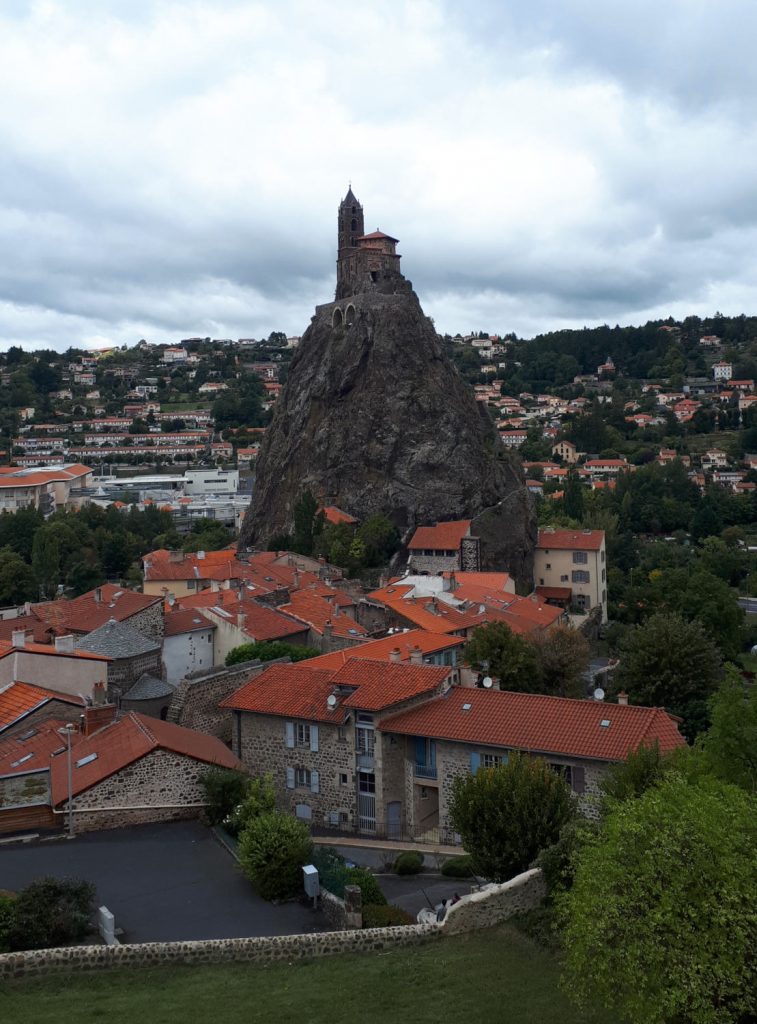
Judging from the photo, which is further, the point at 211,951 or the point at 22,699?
the point at 22,699

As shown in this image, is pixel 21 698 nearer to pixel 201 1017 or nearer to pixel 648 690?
pixel 201 1017

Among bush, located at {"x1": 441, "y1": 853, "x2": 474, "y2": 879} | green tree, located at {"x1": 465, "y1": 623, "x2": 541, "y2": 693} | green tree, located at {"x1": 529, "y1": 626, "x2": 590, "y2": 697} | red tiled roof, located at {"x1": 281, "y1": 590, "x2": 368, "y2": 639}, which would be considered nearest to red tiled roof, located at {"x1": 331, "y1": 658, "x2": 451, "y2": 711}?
bush, located at {"x1": 441, "y1": 853, "x2": 474, "y2": 879}

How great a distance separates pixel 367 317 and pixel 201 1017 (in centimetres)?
7549

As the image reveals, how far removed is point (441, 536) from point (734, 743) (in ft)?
159

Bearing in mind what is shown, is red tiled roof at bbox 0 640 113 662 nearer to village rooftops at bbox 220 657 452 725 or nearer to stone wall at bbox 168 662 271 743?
stone wall at bbox 168 662 271 743

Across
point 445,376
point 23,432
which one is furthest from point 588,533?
point 23,432

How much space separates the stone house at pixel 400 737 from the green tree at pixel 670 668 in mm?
11262

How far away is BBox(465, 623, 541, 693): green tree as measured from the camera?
33.8 meters

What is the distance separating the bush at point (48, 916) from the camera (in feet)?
48.1

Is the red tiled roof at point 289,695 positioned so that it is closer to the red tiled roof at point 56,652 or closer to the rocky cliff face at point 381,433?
the red tiled roof at point 56,652

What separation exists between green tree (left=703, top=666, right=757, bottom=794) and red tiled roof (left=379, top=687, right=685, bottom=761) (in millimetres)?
2842

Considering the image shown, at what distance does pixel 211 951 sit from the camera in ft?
48.0

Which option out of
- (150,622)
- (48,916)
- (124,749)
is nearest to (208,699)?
(150,622)

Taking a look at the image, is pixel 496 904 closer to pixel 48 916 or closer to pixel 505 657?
pixel 48 916
